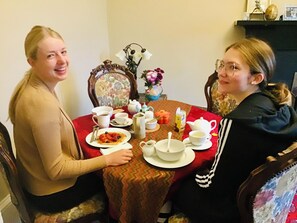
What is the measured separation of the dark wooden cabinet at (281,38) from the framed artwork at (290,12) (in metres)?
0.08

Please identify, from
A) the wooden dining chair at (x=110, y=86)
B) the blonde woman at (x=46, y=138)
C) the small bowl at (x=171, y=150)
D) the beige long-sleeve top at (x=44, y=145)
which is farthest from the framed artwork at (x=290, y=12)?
the beige long-sleeve top at (x=44, y=145)

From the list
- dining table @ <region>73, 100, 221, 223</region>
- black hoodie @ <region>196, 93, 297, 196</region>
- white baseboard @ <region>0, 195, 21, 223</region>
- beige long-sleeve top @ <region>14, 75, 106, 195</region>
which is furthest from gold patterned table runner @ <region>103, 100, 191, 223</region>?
white baseboard @ <region>0, 195, 21, 223</region>

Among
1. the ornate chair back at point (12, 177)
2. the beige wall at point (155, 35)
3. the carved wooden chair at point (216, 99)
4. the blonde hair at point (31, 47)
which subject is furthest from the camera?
the beige wall at point (155, 35)

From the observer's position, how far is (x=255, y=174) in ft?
3.26

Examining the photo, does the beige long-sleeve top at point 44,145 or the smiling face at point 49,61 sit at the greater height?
the smiling face at point 49,61

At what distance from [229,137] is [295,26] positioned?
2.50m

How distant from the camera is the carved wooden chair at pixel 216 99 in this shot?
2.25 meters

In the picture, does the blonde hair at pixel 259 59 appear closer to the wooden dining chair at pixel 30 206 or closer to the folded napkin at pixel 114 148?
the folded napkin at pixel 114 148

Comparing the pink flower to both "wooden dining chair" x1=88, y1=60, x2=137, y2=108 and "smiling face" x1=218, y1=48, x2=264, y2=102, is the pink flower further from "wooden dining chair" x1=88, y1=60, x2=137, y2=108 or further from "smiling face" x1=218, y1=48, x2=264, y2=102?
"smiling face" x1=218, y1=48, x2=264, y2=102

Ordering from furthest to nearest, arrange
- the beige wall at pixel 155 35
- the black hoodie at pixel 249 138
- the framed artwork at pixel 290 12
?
the framed artwork at pixel 290 12 → the beige wall at pixel 155 35 → the black hoodie at pixel 249 138

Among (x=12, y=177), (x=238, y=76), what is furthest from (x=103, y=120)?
(x=238, y=76)

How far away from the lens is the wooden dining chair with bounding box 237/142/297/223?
3.19ft

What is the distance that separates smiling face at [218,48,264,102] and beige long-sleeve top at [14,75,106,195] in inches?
28.2

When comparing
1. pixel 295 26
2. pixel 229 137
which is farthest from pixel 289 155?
pixel 295 26
